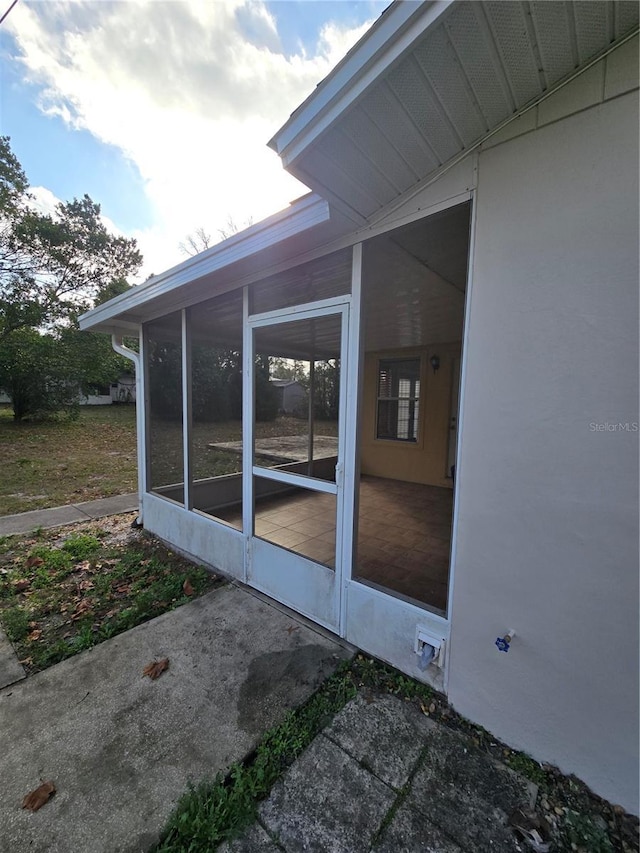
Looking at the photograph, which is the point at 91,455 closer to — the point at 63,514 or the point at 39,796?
the point at 63,514

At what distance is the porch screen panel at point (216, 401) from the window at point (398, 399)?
2.88 meters

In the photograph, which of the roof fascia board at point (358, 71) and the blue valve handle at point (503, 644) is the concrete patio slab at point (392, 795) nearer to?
the blue valve handle at point (503, 644)

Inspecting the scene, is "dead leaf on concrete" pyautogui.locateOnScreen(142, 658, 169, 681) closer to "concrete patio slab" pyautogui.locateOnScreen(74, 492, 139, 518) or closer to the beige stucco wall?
"concrete patio slab" pyautogui.locateOnScreen(74, 492, 139, 518)

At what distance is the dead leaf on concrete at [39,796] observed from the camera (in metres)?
1.34

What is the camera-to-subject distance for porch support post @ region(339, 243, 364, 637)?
6.91 ft

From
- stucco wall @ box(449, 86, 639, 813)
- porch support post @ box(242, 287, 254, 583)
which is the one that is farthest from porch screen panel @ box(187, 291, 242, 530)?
stucco wall @ box(449, 86, 639, 813)

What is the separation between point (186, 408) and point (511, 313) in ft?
→ 10.1

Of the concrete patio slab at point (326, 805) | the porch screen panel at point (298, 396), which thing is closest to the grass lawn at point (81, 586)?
the porch screen panel at point (298, 396)

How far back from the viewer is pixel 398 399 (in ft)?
19.3

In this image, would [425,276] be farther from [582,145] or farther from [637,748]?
[637,748]

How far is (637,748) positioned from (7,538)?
17.8 ft

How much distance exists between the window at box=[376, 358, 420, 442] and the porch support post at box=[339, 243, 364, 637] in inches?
147

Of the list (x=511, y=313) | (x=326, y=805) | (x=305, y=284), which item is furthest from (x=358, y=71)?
(x=326, y=805)

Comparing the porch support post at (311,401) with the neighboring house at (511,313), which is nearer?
the neighboring house at (511,313)
